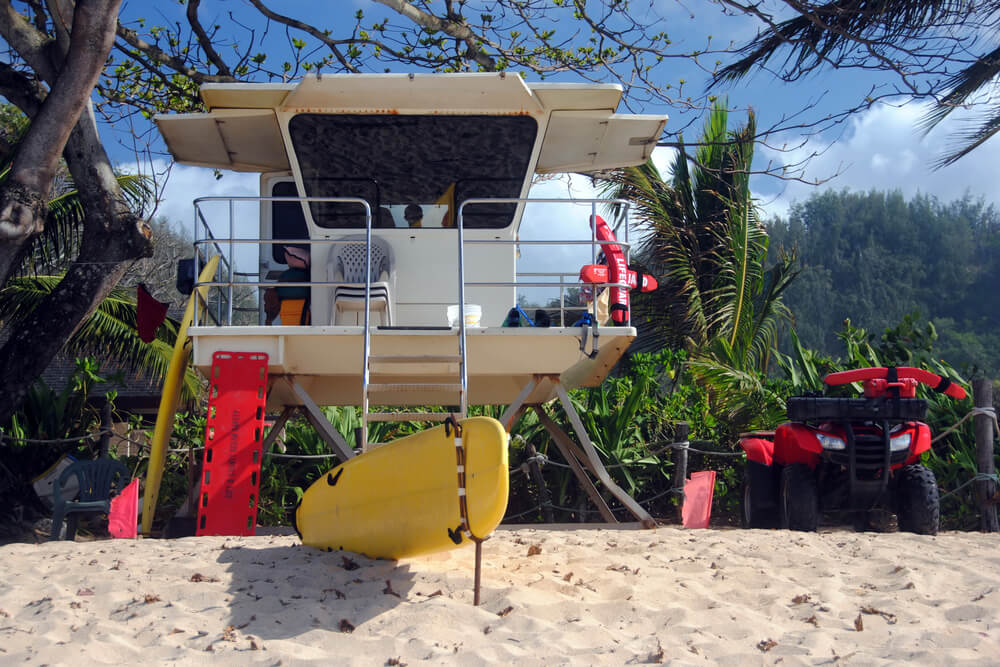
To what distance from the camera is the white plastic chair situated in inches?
291

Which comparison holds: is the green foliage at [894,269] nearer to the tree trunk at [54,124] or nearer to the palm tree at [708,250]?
the palm tree at [708,250]

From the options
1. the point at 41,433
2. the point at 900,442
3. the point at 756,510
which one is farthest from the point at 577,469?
the point at 41,433

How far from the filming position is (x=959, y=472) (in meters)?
9.47

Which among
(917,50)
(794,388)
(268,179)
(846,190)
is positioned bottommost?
(794,388)

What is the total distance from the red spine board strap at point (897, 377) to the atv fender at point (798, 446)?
44 cm

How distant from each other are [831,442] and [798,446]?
0.26 m

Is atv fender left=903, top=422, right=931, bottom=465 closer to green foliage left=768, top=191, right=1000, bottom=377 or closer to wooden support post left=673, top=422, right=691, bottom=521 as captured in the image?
wooden support post left=673, top=422, right=691, bottom=521

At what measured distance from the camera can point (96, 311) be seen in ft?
37.0

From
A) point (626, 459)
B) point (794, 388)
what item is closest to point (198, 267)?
point (626, 459)

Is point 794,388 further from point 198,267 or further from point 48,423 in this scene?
point 48,423

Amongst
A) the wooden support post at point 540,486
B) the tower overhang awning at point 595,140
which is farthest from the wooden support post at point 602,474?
the tower overhang awning at point 595,140

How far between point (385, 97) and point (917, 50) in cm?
574

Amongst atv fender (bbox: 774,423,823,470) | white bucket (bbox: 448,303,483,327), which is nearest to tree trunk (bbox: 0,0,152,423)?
white bucket (bbox: 448,303,483,327)

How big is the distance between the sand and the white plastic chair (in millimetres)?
2046
